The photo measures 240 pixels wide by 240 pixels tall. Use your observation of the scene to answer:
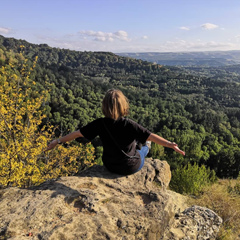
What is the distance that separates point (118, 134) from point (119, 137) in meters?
0.08

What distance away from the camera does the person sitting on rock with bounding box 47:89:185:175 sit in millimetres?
4359

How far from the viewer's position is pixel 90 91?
95.8 meters

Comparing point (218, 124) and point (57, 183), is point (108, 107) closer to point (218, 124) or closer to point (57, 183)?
point (57, 183)

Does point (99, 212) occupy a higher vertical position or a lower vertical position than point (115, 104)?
lower

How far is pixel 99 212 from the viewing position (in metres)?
4.22

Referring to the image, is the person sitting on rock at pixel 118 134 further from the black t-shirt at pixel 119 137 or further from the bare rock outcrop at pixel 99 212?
the bare rock outcrop at pixel 99 212

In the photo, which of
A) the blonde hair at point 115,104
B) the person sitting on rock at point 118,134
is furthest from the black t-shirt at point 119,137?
the blonde hair at point 115,104

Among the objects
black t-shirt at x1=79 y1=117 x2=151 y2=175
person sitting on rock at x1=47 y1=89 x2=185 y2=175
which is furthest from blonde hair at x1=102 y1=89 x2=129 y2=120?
black t-shirt at x1=79 y1=117 x2=151 y2=175

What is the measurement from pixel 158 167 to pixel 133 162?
5.15ft

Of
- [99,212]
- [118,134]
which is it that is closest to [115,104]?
[118,134]

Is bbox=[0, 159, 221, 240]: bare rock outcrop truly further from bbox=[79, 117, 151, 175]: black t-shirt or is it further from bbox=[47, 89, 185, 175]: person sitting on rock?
bbox=[47, 89, 185, 175]: person sitting on rock

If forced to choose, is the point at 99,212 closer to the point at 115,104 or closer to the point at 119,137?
the point at 119,137

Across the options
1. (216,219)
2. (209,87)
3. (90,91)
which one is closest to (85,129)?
(216,219)

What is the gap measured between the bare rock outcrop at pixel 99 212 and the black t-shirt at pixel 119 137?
562 mm
